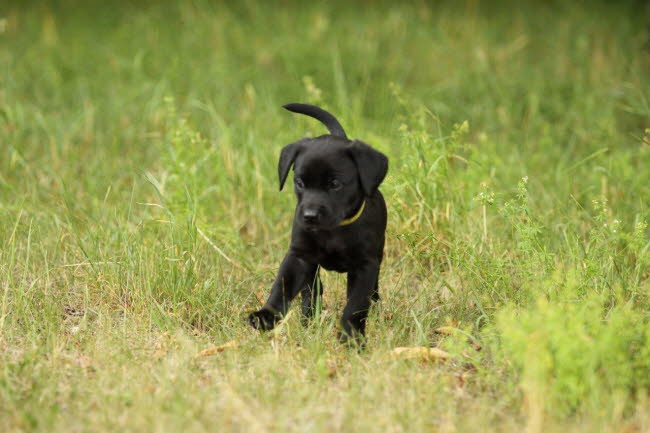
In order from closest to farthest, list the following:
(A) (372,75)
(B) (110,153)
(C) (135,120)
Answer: (B) (110,153) < (C) (135,120) < (A) (372,75)

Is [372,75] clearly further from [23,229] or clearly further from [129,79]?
[23,229]

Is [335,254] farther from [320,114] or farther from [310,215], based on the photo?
[320,114]

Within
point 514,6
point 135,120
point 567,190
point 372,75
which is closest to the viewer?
point 567,190

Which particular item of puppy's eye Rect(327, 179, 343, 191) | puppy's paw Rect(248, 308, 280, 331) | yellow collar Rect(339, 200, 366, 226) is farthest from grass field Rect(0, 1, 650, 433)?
puppy's eye Rect(327, 179, 343, 191)

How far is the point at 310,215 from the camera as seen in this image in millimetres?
3564

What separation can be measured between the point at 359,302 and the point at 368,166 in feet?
1.95

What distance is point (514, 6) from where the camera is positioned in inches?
438

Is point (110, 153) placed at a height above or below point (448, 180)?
below

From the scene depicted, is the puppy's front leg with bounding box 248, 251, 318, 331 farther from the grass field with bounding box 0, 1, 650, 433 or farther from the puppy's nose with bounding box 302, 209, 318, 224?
the puppy's nose with bounding box 302, 209, 318, 224

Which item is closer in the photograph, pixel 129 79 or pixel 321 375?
pixel 321 375

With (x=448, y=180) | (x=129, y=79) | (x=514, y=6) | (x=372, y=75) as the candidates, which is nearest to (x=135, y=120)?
(x=129, y=79)

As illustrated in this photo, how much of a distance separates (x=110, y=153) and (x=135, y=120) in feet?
2.18

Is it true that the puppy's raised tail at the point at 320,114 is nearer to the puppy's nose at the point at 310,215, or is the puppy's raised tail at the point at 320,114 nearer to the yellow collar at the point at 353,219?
the yellow collar at the point at 353,219

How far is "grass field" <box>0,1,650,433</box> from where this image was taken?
307 centimetres
